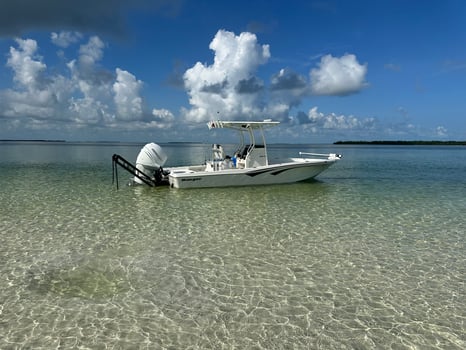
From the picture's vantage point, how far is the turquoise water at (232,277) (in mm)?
5301

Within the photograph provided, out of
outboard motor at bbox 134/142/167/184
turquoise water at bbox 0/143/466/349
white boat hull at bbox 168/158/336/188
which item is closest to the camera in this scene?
turquoise water at bbox 0/143/466/349

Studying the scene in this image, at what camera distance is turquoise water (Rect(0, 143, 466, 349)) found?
5301mm

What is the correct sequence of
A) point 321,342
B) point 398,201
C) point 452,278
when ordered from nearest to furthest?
point 321,342, point 452,278, point 398,201

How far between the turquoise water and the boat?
5.05 metres

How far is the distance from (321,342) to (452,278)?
4040 millimetres

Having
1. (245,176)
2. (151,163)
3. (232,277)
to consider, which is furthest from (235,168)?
(232,277)

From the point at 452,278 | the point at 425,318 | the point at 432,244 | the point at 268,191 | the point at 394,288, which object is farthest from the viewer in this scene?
the point at 268,191

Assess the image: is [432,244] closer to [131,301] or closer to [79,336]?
[131,301]

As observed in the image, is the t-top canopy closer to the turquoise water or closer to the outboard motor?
the outboard motor

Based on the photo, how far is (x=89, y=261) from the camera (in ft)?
27.5

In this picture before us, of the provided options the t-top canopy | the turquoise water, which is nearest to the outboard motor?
the t-top canopy

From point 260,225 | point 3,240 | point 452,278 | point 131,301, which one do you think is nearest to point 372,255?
point 452,278

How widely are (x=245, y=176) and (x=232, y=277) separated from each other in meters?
12.5

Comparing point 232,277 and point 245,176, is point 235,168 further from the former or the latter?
point 232,277
